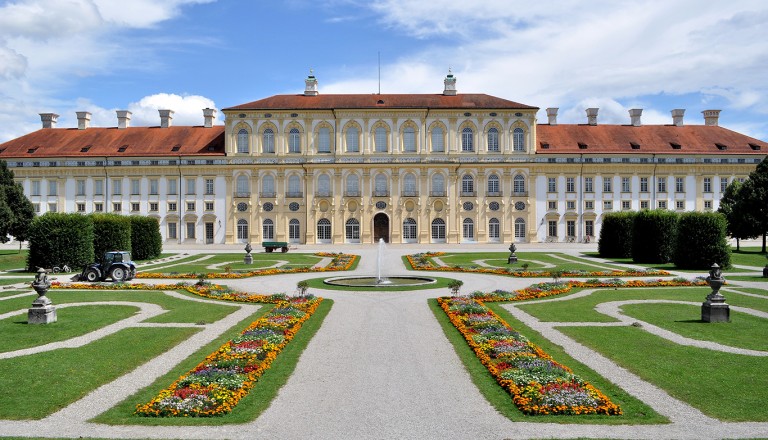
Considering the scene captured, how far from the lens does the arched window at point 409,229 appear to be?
70.7 m

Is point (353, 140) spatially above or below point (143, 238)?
above

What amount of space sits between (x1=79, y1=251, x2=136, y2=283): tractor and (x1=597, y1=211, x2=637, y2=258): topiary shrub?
35.8 metres

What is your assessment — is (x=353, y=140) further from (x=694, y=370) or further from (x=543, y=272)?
(x=694, y=370)

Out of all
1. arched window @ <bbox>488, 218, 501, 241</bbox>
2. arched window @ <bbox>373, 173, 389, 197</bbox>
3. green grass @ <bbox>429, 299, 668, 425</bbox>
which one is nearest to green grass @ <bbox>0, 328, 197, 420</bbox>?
green grass @ <bbox>429, 299, 668, 425</bbox>

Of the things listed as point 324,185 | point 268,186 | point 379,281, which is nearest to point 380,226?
point 324,185

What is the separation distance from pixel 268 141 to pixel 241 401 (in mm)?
62046

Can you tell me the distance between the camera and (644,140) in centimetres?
7294

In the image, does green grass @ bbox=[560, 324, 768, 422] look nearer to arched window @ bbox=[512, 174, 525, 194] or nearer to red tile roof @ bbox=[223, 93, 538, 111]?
arched window @ bbox=[512, 174, 525, 194]

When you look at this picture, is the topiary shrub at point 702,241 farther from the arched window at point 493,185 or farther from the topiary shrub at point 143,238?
the topiary shrub at point 143,238

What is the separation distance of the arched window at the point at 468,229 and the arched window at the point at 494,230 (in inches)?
76.6

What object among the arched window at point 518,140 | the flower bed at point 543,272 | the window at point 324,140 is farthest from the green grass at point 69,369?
the arched window at point 518,140

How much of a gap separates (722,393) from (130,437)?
10720mm

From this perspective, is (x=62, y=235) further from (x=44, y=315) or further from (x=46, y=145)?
(x=46, y=145)

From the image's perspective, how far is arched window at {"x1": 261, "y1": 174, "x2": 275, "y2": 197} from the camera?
7094 centimetres
